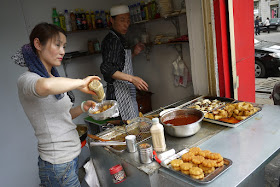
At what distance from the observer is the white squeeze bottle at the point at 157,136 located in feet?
4.69

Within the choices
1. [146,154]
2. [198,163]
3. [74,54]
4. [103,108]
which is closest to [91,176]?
[103,108]

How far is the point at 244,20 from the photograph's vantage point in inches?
96.4

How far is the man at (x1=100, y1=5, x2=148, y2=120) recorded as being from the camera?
2373 millimetres

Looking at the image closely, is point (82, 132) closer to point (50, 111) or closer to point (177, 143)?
point (50, 111)

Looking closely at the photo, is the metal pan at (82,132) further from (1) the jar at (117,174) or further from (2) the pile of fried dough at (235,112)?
(2) the pile of fried dough at (235,112)

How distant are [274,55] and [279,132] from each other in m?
5.42

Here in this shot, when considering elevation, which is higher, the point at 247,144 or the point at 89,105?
the point at 89,105

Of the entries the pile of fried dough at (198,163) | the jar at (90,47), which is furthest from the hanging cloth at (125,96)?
the pile of fried dough at (198,163)

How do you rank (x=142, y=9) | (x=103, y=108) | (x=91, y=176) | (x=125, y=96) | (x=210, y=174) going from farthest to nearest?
(x=142, y=9), (x=125, y=96), (x=91, y=176), (x=103, y=108), (x=210, y=174)

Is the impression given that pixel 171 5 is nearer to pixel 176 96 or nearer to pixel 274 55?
pixel 176 96

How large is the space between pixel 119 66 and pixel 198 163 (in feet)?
5.21

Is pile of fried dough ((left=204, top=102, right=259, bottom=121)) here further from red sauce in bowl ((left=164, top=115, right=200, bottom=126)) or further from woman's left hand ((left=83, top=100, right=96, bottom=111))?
woman's left hand ((left=83, top=100, right=96, bottom=111))

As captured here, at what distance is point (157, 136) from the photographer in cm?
145

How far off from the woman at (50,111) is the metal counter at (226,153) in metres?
0.31
